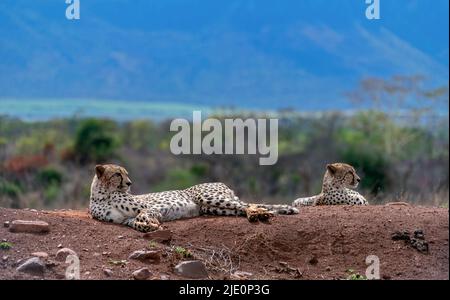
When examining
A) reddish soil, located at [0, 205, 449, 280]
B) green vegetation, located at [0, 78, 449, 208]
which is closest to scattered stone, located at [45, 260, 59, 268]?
reddish soil, located at [0, 205, 449, 280]

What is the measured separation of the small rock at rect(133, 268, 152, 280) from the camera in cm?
866

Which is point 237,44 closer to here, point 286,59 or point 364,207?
point 286,59

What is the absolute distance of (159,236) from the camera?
9.70 m

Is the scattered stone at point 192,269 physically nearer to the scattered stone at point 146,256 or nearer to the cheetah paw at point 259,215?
the scattered stone at point 146,256

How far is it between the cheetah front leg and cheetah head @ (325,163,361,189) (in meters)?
2.41

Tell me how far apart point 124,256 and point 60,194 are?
22.9 meters

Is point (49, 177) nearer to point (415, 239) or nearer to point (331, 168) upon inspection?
point (331, 168)


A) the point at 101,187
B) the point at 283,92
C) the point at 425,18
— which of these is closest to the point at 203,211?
the point at 101,187

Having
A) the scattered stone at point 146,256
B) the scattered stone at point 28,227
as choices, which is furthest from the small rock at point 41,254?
the scattered stone at point 146,256

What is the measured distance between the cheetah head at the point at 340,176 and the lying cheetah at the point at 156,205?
3.99ft

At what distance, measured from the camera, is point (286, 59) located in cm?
11081

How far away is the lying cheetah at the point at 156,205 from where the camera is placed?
416 inches

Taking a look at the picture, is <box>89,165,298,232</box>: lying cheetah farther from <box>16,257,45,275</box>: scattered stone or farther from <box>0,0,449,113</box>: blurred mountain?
<box>0,0,449,113</box>: blurred mountain

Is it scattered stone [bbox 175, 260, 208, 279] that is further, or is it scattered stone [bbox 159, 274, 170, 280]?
scattered stone [bbox 175, 260, 208, 279]
